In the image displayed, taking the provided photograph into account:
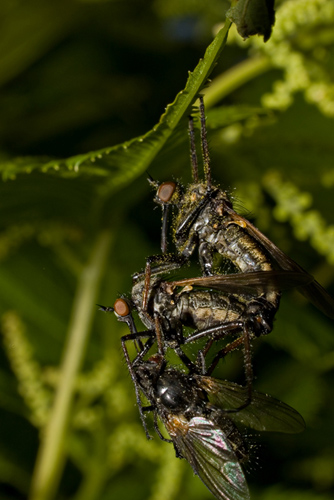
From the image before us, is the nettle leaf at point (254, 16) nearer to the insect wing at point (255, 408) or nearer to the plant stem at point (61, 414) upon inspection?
the insect wing at point (255, 408)

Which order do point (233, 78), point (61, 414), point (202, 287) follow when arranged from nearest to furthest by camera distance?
1. point (202, 287)
2. point (233, 78)
3. point (61, 414)

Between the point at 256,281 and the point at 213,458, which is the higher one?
the point at 256,281

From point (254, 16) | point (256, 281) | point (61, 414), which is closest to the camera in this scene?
point (254, 16)

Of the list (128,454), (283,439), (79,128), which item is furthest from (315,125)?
(128,454)

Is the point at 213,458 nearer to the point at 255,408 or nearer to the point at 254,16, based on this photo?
the point at 255,408

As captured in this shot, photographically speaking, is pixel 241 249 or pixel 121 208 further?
pixel 121 208

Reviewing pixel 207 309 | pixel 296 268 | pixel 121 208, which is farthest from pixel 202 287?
pixel 121 208

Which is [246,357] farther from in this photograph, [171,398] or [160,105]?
[160,105]

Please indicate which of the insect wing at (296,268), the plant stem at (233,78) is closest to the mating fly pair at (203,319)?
the insect wing at (296,268)
